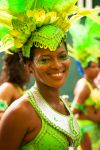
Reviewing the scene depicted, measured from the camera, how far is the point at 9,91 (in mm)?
3844

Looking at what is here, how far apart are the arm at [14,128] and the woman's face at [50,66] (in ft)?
0.74

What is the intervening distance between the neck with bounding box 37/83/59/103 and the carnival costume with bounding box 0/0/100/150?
29 mm

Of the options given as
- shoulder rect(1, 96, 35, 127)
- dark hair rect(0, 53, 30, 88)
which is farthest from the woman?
shoulder rect(1, 96, 35, 127)

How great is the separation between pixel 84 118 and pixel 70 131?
2341mm

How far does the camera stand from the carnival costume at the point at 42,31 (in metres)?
2.22

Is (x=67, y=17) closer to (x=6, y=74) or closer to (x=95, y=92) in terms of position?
(x=6, y=74)

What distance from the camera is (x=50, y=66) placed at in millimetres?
2223

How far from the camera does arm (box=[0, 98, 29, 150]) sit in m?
2.09

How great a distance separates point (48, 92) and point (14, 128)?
0.34 meters

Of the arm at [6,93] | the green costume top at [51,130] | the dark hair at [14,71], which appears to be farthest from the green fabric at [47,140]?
the dark hair at [14,71]

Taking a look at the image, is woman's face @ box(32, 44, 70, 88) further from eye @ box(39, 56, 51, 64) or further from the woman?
the woman

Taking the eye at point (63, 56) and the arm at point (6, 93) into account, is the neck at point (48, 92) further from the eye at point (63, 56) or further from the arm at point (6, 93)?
the arm at point (6, 93)

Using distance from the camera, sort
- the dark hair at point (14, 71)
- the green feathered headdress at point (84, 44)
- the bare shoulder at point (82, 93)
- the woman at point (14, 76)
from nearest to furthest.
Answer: the woman at point (14, 76) < the dark hair at point (14, 71) < the green feathered headdress at point (84, 44) < the bare shoulder at point (82, 93)

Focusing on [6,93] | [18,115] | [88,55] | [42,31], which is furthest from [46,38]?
[88,55]
